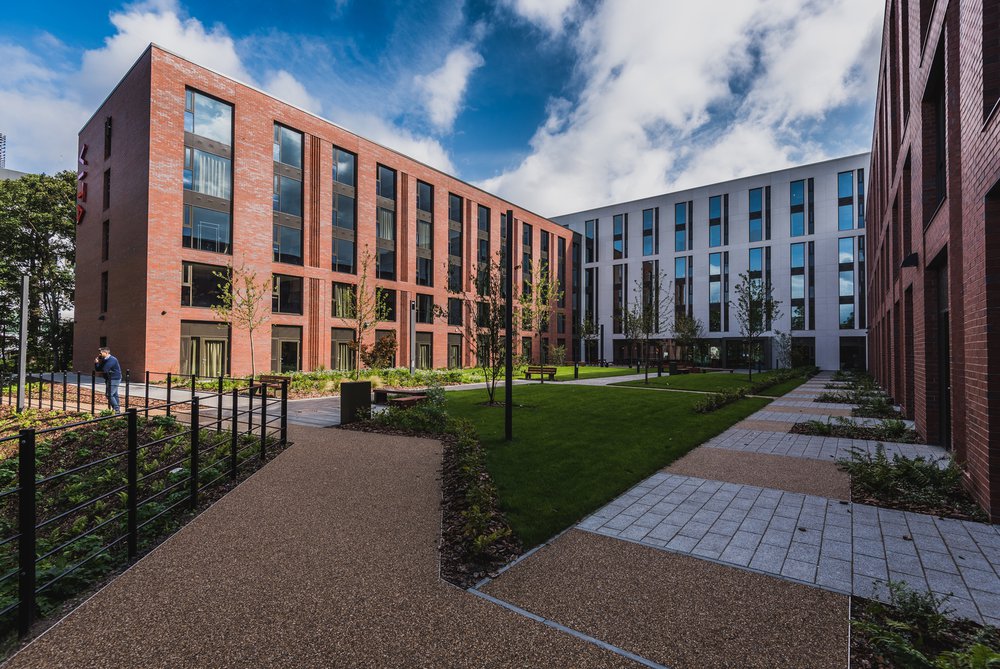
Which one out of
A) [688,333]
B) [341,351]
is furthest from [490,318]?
[688,333]

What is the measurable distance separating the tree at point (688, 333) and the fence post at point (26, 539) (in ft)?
144

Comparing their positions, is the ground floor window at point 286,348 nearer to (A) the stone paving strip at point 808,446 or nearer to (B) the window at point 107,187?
(B) the window at point 107,187

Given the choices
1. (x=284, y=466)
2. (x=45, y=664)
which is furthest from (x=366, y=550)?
(x=284, y=466)

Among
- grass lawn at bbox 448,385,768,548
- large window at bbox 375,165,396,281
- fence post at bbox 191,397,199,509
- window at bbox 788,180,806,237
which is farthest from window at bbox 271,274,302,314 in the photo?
window at bbox 788,180,806,237

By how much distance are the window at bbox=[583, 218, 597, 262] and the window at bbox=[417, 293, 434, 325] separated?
2859 cm

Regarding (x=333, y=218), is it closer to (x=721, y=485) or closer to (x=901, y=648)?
(x=721, y=485)

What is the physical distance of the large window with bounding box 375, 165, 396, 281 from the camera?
112ft

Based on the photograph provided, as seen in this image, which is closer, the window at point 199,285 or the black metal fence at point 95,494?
the black metal fence at point 95,494

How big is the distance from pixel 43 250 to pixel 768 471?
157 feet

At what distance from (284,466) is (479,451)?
10.6 ft

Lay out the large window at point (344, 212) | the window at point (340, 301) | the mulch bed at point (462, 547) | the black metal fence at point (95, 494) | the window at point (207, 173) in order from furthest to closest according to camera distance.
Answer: the large window at point (344, 212), the window at point (340, 301), the window at point (207, 173), the mulch bed at point (462, 547), the black metal fence at point (95, 494)

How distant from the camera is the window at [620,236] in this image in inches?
2238

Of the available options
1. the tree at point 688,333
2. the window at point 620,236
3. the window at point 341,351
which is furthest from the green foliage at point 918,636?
the window at point 620,236

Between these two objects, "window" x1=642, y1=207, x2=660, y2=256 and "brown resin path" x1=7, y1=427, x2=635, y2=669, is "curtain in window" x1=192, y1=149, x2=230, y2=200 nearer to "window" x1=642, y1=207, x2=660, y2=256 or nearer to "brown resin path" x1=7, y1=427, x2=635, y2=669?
"brown resin path" x1=7, y1=427, x2=635, y2=669
